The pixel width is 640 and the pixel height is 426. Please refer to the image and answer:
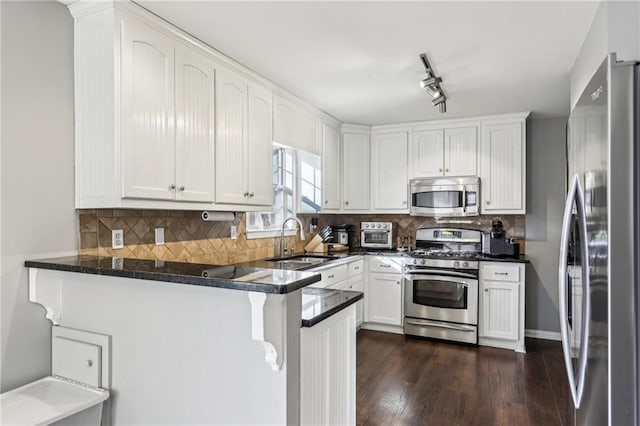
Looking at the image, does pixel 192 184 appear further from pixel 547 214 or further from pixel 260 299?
pixel 547 214

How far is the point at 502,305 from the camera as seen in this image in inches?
155

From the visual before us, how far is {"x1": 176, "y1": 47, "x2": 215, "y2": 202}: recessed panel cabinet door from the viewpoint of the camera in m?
2.30

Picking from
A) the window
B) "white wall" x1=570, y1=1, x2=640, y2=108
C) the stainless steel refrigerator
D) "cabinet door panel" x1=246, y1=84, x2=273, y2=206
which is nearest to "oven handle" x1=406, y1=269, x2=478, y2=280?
the window

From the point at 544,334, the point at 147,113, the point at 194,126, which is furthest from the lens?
the point at 544,334

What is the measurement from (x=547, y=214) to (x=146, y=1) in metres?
4.30

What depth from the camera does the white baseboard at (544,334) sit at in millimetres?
4302

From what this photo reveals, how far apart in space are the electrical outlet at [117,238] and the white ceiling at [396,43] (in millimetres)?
1240

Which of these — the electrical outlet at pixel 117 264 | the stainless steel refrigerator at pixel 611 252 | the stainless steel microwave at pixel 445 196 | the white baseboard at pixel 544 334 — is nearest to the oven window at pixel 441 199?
the stainless steel microwave at pixel 445 196

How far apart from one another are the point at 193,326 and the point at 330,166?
10.1 ft

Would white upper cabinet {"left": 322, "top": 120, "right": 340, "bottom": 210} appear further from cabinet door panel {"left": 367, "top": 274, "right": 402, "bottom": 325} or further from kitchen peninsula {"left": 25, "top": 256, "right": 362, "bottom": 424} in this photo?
kitchen peninsula {"left": 25, "top": 256, "right": 362, "bottom": 424}

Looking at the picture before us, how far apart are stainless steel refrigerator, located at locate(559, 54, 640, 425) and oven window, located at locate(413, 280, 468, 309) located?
2.36 meters

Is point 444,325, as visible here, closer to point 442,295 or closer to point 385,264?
point 442,295

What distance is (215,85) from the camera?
2.59 meters

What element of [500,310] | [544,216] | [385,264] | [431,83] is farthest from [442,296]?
[431,83]
